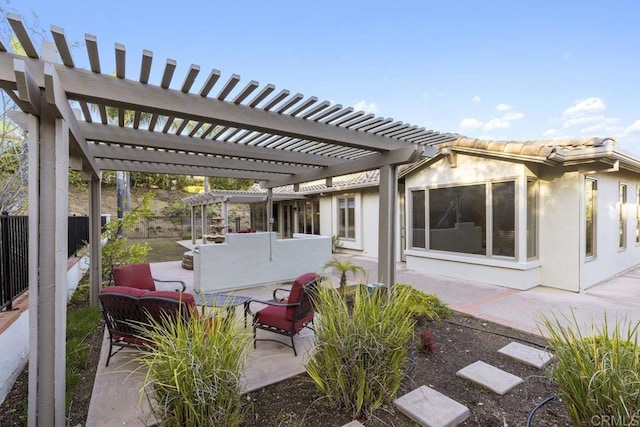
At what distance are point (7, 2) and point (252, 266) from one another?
768 centimetres

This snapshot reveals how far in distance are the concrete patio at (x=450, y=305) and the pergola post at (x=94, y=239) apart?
1.98 m

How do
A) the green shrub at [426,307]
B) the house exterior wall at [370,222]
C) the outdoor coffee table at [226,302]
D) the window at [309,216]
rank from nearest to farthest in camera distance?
the outdoor coffee table at [226,302] → the green shrub at [426,307] → the house exterior wall at [370,222] → the window at [309,216]

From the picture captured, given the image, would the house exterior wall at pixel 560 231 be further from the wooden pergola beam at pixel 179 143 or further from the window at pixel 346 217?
the window at pixel 346 217

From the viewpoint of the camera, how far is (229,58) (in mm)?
11977

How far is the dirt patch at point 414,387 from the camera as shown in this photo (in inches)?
107

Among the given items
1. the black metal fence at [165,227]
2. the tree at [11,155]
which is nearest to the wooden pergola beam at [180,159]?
the tree at [11,155]

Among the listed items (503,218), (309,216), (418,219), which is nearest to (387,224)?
(503,218)

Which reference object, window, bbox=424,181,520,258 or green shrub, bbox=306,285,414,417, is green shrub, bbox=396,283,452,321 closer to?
green shrub, bbox=306,285,414,417

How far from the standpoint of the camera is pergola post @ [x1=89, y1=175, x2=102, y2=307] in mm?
5777

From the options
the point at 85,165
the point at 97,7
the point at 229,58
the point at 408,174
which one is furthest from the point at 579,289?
the point at 97,7

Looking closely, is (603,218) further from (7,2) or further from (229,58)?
(7,2)

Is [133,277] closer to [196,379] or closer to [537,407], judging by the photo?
[196,379]

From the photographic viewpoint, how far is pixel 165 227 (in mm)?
24734

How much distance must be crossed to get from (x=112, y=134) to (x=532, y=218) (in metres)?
8.55
